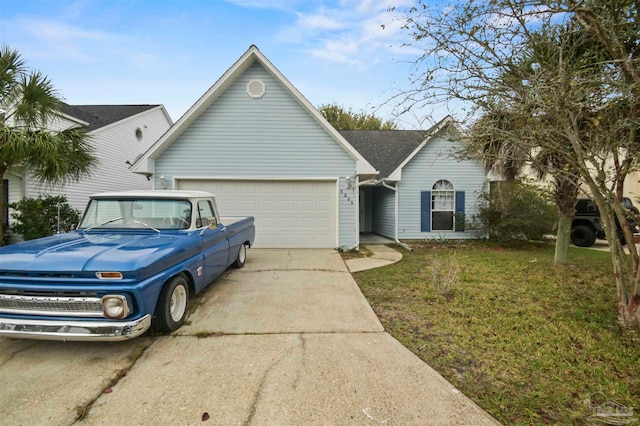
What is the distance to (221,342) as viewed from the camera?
3.57 metres

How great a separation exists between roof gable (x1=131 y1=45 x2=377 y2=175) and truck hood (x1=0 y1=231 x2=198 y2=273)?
5.44 meters

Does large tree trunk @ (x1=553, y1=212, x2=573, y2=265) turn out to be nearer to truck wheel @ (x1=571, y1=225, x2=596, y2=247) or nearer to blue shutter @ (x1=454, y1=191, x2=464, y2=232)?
blue shutter @ (x1=454, y1=191, x2=464, y2=232)

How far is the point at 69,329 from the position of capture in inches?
114

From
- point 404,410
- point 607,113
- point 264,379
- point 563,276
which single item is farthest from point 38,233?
point 563,276

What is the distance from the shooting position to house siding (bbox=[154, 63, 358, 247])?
30.6 ft

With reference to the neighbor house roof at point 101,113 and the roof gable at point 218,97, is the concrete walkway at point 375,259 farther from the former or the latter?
the neighbor house roof at point 101,113

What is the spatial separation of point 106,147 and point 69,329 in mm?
13139

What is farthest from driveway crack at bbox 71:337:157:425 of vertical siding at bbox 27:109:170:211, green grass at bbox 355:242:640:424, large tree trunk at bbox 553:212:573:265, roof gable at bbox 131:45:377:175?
vertical siding at bbox 27:109:170:211

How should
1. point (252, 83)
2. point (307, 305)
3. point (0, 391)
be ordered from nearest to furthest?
point (0, 391) < point (307, 305) < point (252, 83)

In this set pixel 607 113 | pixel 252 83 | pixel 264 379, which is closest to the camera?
pixel 264 379

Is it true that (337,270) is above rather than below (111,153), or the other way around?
below

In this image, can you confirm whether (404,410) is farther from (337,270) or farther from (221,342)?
(337,270)

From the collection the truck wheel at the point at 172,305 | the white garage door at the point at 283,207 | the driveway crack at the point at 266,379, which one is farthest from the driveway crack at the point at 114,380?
the white garage door at the point at 283,207

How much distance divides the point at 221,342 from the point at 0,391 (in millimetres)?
1875
